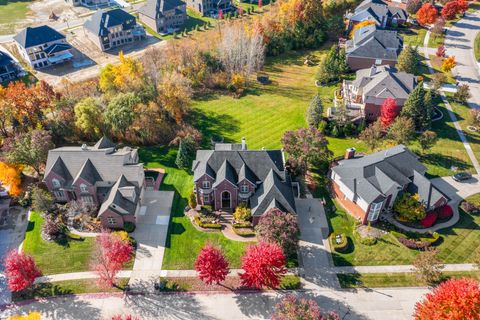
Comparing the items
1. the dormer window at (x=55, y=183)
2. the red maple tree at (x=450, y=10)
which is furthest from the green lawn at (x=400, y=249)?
the red maple tree at (x=450, y=10)

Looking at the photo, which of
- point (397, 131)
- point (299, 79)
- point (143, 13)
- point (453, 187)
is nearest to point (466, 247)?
point (453, 187)

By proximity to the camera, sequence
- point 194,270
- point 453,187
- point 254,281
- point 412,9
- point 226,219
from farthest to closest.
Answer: point 412,9 → point 453,187 → point 226,219 → point 194,270 → point 254,281

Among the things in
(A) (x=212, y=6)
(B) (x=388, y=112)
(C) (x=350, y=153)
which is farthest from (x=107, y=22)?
(B) (x=388, y=112)

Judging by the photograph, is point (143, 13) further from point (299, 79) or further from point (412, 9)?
point (412, 9)

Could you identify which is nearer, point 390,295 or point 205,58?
point 390,295

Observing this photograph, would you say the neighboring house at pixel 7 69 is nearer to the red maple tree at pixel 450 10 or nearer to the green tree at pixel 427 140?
the green tree at pixel 427 140

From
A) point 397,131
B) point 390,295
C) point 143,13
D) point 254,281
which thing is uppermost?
point 143,13

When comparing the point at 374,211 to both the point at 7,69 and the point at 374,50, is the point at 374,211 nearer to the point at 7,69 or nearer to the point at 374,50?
the point at 374,50

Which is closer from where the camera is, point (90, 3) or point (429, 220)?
point (429, 220)
